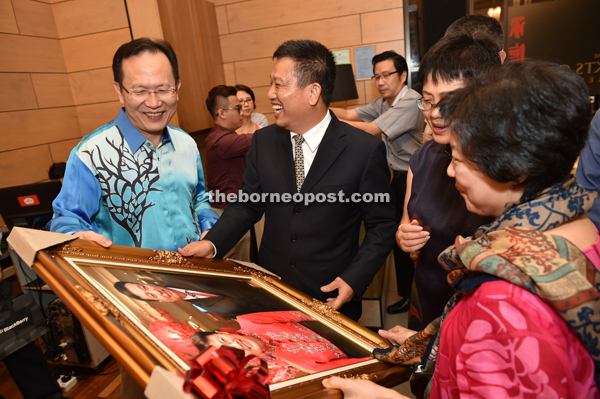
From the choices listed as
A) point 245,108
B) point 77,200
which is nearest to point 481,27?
point 77,200

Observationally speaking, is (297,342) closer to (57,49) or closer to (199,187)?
(199,187)

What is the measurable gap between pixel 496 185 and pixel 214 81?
16.3ft

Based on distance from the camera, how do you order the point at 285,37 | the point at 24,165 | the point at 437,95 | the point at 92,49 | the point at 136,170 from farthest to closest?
the point at 285,37
the point at 92,49
the point at 24,165
the point at 136,170
the point at 437,95

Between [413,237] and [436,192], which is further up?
[436,192]

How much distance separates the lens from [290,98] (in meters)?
1.66

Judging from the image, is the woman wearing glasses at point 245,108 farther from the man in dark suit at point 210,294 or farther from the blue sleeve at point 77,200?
the man in dark suit at point 210,294

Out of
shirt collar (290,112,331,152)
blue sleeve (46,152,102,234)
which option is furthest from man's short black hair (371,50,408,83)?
blue sleeve (46,152,102,234)

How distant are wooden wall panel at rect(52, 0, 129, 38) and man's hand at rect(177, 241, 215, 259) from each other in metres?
3.88

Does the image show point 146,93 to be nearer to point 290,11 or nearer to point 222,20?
point 290,11

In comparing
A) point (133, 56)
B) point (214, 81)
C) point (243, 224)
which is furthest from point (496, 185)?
point (214, 81)

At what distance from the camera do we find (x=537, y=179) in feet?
2.26

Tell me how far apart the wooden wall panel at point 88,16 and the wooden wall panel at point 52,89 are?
21.0 inches

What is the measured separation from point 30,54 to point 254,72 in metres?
2.68

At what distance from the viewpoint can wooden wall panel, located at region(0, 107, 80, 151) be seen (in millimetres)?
3615
